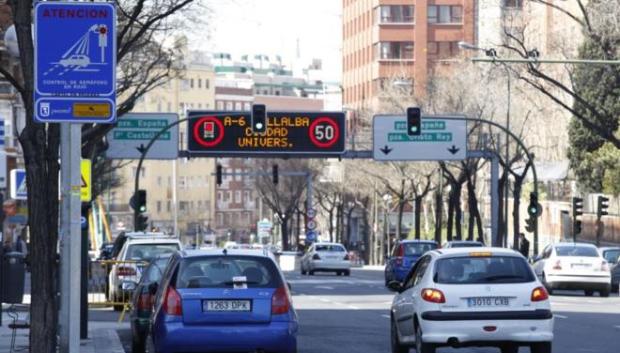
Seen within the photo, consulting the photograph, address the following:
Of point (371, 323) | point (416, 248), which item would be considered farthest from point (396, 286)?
point (416, 248)

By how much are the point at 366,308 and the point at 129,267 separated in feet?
17.6

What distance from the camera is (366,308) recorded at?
118ft

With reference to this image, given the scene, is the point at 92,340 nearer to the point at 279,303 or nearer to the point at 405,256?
the point at 279,303

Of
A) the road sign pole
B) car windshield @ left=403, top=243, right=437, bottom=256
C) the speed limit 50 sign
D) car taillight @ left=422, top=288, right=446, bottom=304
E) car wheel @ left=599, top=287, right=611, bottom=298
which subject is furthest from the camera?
the speed limit 50 sign

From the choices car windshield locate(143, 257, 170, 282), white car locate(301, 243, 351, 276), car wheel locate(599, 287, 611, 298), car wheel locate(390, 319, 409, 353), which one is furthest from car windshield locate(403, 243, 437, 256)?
car wheel locate(390, 319, 409, 353)

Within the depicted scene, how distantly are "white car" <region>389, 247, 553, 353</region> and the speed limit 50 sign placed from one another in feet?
137

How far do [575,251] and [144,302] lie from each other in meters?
23.6

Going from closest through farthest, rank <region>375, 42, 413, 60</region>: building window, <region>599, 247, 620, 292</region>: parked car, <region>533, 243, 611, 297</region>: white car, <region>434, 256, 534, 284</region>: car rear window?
<region>434, 256, 534, 284</region>: car rear window → <region>533, 243, 611, 297</region>: white car → <region>599, 247, 620, 292</region>: parked car → <region>375, 42, 413, 60</region>: building window

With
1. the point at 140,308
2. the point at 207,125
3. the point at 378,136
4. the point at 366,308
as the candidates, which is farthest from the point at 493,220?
the point at 140,308

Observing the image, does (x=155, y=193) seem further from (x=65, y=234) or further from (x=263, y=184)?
(x=65, y=234)

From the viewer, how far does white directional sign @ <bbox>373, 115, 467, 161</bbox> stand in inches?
2504

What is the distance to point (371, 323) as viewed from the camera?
2991cm

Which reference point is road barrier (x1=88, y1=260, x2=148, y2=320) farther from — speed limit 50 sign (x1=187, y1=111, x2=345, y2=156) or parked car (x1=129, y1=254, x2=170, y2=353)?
speed limit 50 sign (x1=187, y1=111, x2=345, y2=156)

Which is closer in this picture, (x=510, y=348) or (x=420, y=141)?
(x=510, y=348)
